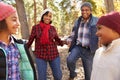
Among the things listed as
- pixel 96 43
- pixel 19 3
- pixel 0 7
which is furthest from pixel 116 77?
pixel 19 3

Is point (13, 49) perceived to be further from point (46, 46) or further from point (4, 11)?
point (46, 46)

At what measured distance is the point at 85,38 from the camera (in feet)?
24.2

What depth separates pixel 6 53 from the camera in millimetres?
3750

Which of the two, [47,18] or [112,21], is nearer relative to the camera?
[112,21]

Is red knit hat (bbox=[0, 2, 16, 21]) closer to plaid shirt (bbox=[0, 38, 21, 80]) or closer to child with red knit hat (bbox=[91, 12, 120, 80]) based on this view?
plaid shirt (bbox=[0, 38, 21, 80])

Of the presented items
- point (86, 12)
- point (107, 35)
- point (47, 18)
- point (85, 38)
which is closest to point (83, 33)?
point (85, 38)

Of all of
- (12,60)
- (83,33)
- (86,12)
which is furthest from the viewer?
(83,33)

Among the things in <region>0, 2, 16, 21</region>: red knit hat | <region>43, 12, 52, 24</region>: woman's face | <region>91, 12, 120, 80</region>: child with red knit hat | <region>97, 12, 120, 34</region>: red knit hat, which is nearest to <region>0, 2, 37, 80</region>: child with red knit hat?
<region>0, 2, 16, 21</region>: red knit hat

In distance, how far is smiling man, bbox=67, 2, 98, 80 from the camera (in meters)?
7.30

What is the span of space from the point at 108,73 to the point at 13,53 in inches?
40.6

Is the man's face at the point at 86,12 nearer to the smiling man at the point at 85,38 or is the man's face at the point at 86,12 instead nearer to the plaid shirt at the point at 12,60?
the smiling man at the point at 85,38

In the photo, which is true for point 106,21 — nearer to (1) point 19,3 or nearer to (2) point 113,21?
(2) point 113,21

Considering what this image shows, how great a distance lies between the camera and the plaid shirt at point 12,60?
12.4 feet

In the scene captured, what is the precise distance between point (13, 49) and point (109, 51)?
1024 mm
